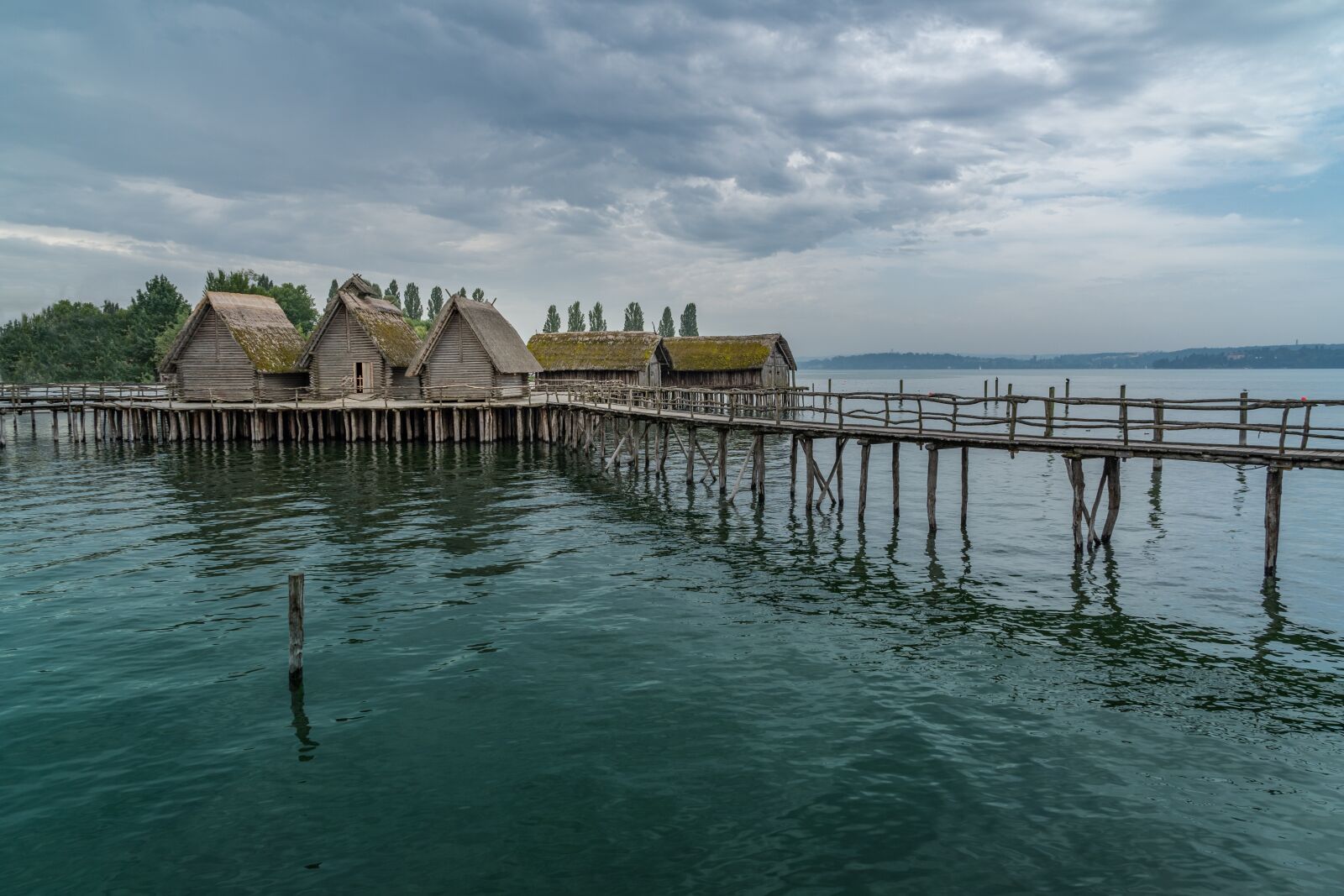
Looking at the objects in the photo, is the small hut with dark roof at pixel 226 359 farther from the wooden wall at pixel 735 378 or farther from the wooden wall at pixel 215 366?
the wooden wall at pixel 735 378

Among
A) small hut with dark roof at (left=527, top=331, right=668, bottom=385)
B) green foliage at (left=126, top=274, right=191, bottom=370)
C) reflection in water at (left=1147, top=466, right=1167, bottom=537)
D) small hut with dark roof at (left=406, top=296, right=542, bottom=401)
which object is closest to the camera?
reflection in water at (left=1147, top=466, right=1167, bottom=537)

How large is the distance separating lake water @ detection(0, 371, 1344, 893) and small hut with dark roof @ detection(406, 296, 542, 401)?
906 inches

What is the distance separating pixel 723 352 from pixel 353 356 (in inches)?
1125

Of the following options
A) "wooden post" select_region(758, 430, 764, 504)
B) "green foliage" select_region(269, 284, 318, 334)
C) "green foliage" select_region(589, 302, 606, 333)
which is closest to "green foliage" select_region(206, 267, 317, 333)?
"green foliage" select_region(269, 284, 318, 334)

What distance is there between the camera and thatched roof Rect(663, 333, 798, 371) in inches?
2435

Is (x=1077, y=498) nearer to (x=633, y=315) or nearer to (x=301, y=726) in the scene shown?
(x=301, y=726)

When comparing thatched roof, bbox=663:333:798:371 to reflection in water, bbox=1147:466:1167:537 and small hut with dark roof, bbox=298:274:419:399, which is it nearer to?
small hut with dark roof, bbox=298:274:419:399

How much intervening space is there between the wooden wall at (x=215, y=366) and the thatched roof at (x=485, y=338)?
9.07 meters

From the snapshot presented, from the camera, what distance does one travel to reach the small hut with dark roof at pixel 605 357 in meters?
57.0

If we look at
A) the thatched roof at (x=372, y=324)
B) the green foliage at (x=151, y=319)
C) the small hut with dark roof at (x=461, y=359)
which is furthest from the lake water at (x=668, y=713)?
the green foliage at (x=151, y=319)

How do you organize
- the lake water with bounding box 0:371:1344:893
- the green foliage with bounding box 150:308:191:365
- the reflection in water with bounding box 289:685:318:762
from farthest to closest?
the green foliage with bounding box 150:308:191:365
the reflection in water with bounding box 289:685:318:762
the lake water with bounding box 0:371:1344:893

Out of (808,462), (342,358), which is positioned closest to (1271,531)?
(808,462)

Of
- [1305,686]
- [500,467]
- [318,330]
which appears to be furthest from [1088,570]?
[318,330]

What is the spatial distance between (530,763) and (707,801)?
225 centimetres
